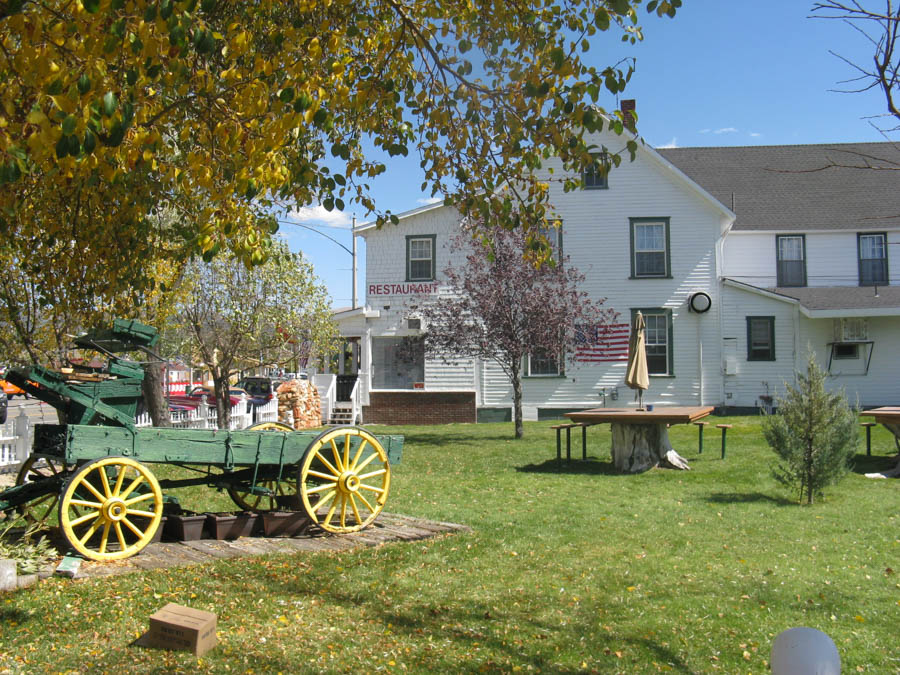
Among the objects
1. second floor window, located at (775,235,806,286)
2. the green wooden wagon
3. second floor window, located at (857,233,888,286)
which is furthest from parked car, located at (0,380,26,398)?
second floor window, located at (857,233,888,286)

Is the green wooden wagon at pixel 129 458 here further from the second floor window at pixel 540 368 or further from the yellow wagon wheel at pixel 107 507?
the second floor window at pixel 540 368

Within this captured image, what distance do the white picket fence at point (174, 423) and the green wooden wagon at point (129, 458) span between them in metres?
5.29

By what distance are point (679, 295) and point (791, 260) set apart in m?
4.07

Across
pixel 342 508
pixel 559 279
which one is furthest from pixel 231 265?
pixel 342 508

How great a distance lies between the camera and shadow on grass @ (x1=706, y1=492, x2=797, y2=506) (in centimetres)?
1049

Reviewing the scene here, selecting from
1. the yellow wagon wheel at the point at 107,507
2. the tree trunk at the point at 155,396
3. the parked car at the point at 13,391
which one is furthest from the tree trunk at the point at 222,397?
the yellow wagon wheel at the point at 107,507

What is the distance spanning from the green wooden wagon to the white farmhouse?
1554cm

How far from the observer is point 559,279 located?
2019 centimetres

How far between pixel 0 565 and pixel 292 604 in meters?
2.13

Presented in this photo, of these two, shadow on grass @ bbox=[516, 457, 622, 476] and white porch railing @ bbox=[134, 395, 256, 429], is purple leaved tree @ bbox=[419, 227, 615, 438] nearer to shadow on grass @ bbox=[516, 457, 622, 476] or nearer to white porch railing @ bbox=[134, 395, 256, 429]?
shadow on grass @ bbox=[516, 457, 622, 476]

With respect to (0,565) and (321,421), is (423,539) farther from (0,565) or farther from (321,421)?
(321,421)

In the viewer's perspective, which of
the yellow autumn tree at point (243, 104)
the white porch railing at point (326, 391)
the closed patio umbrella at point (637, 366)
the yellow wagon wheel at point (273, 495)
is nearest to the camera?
the yellow autumn tree at point (243, 104)

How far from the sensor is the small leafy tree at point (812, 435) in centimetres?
1004

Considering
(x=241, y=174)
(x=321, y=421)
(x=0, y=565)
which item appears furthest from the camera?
(x=321, y=421)
